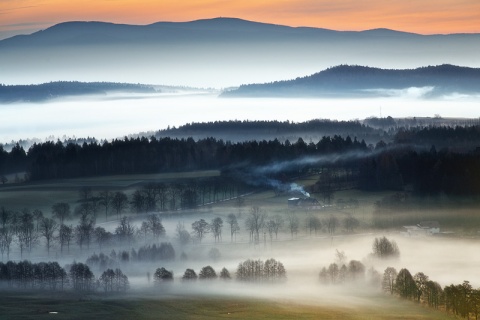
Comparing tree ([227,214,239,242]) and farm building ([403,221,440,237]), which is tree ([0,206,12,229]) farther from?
farm building ([403,221,440,237])

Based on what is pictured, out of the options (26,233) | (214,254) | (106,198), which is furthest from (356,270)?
(106,198)

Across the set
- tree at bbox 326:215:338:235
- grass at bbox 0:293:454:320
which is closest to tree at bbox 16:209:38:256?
tree at bbox 326:215:338:235

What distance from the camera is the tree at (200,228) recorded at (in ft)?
394

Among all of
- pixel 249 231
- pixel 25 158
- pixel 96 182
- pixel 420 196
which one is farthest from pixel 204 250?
pixel 25 158

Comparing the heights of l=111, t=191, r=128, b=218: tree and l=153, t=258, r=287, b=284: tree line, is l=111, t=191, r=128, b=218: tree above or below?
above

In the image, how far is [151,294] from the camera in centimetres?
8919

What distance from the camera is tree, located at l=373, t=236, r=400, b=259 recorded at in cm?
10844

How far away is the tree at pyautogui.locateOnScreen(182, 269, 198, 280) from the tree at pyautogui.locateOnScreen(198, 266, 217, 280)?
20.2 inches

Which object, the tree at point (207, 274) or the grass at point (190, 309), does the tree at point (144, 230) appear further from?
the grass at point (190, 309)

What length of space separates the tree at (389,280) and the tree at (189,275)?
1547 centimetres

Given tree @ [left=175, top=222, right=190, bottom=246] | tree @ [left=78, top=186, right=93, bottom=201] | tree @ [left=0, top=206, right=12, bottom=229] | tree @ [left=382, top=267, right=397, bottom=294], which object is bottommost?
tree @ [left=382, top=267, right=397, bottom=294]

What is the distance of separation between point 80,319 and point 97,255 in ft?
112

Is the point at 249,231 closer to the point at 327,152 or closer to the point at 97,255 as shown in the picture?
the point at 97,255

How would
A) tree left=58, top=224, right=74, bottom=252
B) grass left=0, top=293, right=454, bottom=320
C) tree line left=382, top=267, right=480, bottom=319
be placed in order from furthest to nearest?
tree left=58, top=224, right=74, bottom=252 → tree line left=382, top=267, right=480, bottom=319 → grass left=0, top=293, right=454, bottom=320
